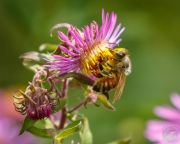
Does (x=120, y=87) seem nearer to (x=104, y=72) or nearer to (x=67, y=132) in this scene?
(x=104, y=72)

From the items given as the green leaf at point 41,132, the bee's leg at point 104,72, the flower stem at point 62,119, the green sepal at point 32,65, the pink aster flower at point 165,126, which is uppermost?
the green sepal at point 32,65

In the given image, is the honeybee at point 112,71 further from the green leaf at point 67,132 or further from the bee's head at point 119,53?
the green leaf at point 67,132

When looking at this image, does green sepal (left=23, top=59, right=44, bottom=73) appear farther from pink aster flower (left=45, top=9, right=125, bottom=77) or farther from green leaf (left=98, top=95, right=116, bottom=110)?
green leaf (left=98, top=95, right=116, bottom=110)

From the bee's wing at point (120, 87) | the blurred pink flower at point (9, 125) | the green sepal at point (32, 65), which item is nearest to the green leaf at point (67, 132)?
the bee's wing at point (120, 87)

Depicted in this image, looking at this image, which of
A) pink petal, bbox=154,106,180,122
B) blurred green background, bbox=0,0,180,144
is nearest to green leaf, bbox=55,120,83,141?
pink petal, bbox=154,106,180,122

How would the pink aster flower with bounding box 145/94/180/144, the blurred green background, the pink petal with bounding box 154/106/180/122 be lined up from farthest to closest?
the blurred green background
the pink petal with bounding box 154/106/180/122
the pink aster flower with bounding box 145/94/180/144

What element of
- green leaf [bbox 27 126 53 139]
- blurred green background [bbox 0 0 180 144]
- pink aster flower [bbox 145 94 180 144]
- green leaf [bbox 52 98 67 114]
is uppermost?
blurred green background [bbox 0 0 180 144]

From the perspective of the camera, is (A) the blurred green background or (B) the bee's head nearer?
(B) the bee's head
